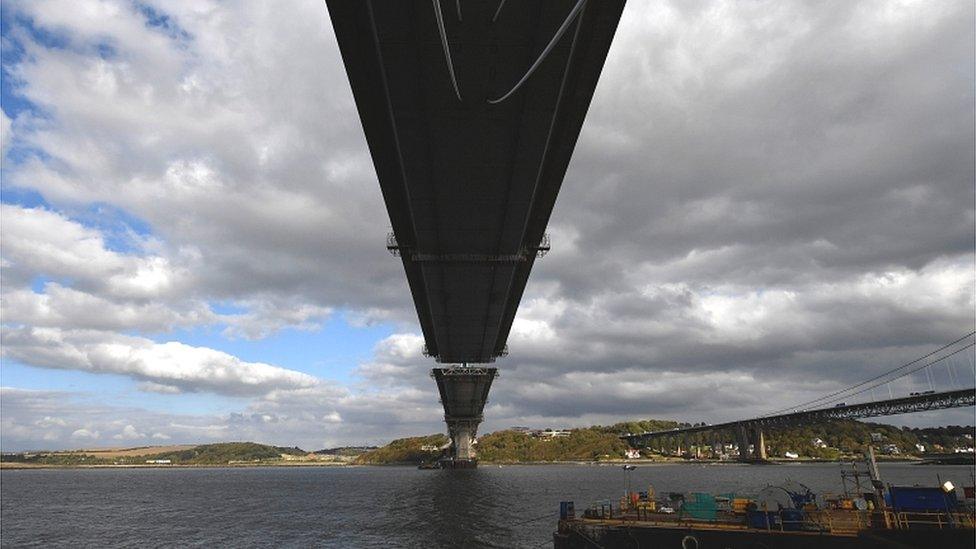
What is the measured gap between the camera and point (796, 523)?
76.9ft

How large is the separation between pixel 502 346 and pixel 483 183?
5316 cm

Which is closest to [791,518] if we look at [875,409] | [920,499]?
[920,499]

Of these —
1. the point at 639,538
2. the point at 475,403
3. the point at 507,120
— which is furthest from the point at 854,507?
the point at 475,403

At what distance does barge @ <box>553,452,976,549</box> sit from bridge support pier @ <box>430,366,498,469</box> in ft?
224

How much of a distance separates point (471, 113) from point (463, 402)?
101521 millimetres

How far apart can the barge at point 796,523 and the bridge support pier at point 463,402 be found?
224 ft

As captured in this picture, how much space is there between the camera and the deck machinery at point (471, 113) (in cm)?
2133

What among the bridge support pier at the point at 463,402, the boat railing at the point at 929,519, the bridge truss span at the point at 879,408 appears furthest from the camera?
the bridge truss span at the point at 879,408

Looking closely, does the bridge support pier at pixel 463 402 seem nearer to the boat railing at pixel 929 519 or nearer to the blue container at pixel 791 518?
the blue container at pixel 791 518

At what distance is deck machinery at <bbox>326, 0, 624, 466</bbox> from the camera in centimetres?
2133

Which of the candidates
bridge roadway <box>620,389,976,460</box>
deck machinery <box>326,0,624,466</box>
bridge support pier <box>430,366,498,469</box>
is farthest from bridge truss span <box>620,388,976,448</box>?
deck machinery <box>326,0,624,466</box>

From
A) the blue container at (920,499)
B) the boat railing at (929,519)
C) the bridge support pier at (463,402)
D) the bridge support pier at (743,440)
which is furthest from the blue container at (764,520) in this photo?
the bridge support pier at (743,440)

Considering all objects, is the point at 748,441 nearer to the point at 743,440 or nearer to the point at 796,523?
the point at 743,440

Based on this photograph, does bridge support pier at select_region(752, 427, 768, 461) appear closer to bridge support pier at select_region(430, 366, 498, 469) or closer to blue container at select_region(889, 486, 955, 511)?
bridge support pier at select_region(430, 366, 498, 469)
